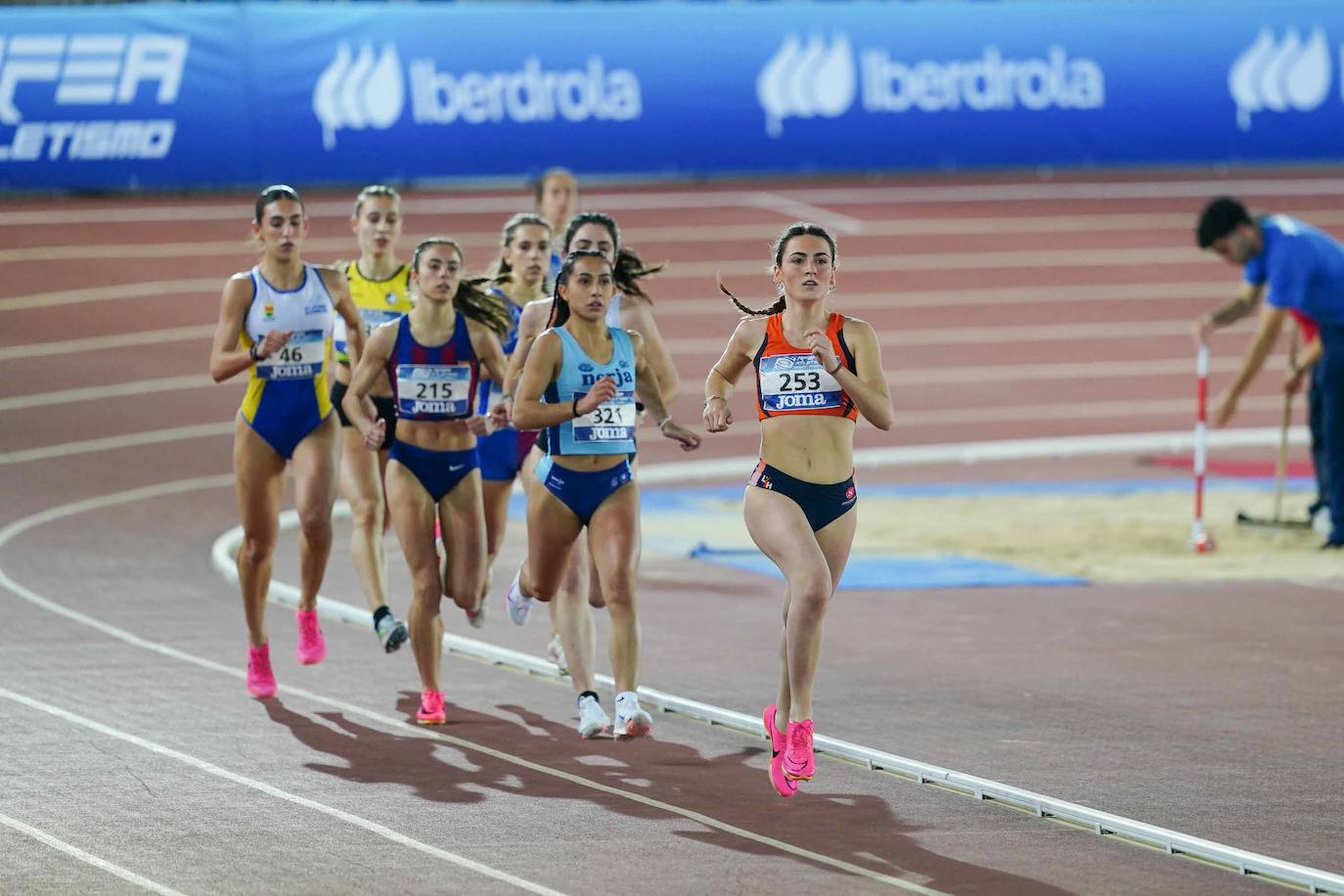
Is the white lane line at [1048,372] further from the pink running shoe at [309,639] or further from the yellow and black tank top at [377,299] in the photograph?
the pink running shoe at [309,639]

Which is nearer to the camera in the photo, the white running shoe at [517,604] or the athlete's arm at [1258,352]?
the white running shoe at [517,604]

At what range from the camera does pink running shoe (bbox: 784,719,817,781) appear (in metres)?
7.75

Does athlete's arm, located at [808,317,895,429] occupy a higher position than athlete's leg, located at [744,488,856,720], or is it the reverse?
athlete's arm, located at [808,317,895,429]

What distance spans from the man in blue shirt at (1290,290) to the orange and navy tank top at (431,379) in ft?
20.5

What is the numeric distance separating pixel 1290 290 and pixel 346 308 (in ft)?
23.2

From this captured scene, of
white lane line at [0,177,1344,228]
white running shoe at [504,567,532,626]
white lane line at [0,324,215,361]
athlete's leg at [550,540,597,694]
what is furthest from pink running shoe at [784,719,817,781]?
white lane line at [0,177,1344,228]

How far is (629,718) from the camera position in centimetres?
874

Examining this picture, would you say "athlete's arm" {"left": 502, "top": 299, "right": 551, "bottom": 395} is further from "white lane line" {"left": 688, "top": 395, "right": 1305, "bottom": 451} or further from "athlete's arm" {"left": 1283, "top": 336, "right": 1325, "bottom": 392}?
"white lane line" {"left": 688, "top": 395, "right": 1305, "bottom": 451}

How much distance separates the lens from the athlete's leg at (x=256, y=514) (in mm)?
9992

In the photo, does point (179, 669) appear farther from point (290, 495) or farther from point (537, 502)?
point (290, 495)

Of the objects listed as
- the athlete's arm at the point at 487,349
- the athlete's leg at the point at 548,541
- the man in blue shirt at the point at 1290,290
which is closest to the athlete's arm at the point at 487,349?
the athlete's arm at the point at 487,349

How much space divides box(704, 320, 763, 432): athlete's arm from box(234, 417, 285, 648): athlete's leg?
269 cm

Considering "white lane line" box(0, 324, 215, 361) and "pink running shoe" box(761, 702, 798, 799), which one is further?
"white lane line" box(0, 324, 215, 361)

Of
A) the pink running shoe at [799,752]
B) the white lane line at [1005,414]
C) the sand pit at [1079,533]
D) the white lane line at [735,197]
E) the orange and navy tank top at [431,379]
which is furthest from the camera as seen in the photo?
the white lane line at [735,197]
